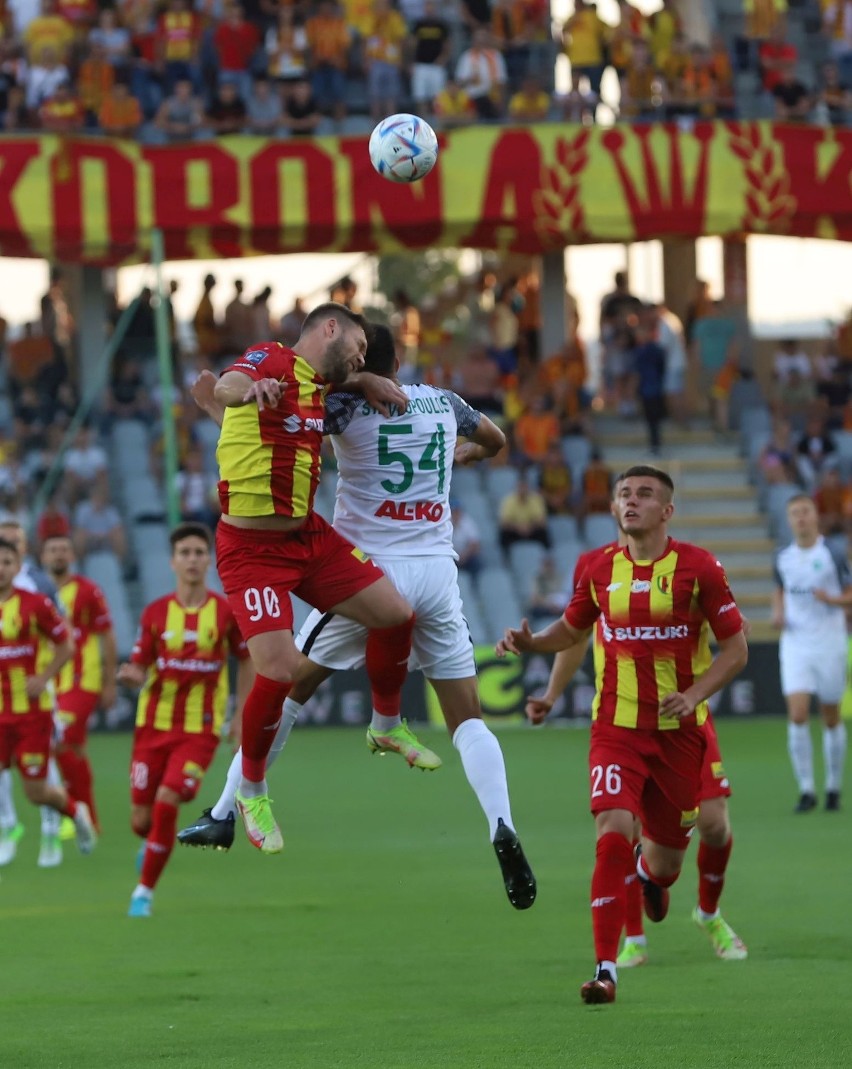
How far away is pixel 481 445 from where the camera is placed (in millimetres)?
8977

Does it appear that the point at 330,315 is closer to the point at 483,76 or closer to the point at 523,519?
the point at 523,519

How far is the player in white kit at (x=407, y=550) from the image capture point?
8.48m

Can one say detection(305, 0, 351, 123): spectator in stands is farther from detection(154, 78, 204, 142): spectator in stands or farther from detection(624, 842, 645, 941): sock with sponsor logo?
detection(624, 842, 645, 941): sock with sponsor logo

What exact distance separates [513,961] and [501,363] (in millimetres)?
17400

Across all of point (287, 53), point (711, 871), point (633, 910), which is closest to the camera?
point (633, 910)

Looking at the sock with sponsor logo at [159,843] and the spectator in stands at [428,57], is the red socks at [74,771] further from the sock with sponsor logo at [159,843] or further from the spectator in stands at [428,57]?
the spectator in stands at [428,57]

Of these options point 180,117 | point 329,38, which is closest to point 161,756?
point 180,117

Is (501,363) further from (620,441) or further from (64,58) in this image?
(64,58)

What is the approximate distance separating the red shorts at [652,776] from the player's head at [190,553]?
363 cm

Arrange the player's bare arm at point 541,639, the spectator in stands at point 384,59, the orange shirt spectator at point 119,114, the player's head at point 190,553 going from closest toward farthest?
1. the player's bare arm at point 541,639
2. the player's head at point 190,553
3. the orange shirt spectator at point 119,114
4. the spectator in stands at point 384,59

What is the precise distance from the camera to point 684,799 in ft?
30.3

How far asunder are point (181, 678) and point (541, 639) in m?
3.42

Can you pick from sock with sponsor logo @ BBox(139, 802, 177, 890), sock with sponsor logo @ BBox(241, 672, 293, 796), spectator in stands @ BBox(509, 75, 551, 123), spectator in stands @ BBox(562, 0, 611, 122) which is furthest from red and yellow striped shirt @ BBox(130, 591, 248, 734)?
spectator in stands @ BBox(562, 0, 611, 122)

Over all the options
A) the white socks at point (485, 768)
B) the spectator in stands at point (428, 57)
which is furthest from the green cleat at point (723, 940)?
the spectator in stands at point (428, 57)
